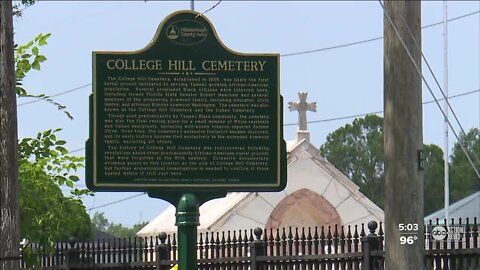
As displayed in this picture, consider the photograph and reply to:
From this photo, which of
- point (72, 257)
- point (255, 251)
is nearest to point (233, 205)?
point (72, 257)

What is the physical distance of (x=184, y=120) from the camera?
508 inches

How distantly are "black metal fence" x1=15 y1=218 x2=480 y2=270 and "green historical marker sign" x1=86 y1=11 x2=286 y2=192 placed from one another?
3187 millimetres

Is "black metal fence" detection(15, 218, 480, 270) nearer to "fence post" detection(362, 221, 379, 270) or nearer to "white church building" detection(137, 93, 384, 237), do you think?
"fence post" detection(362, 221, 379, 270)

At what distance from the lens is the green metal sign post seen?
1284 centimetres

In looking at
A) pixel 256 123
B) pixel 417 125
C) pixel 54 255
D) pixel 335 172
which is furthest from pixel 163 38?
pixel 335 172

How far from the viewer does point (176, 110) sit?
507 inches

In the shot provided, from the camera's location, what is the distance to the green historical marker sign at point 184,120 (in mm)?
12844

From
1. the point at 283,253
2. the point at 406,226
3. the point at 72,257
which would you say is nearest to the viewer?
the point at 406,226

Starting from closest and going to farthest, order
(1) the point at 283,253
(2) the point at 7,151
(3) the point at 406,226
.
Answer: (3) the point at 406,226 → (2) the point at 7,151 → (1) the point at 283,253

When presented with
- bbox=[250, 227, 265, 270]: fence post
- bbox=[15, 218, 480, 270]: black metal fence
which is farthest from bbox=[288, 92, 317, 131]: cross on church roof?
bbox=[250, 227, 265, 270]: fence post

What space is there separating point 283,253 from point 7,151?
14.8ft

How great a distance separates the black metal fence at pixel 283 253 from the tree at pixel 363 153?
225 ft

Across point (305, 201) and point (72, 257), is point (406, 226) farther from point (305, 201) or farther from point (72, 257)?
point (305, 201)

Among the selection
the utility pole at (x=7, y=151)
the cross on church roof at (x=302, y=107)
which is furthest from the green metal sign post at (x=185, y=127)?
the cross on church roof at (x=302, y=107)
